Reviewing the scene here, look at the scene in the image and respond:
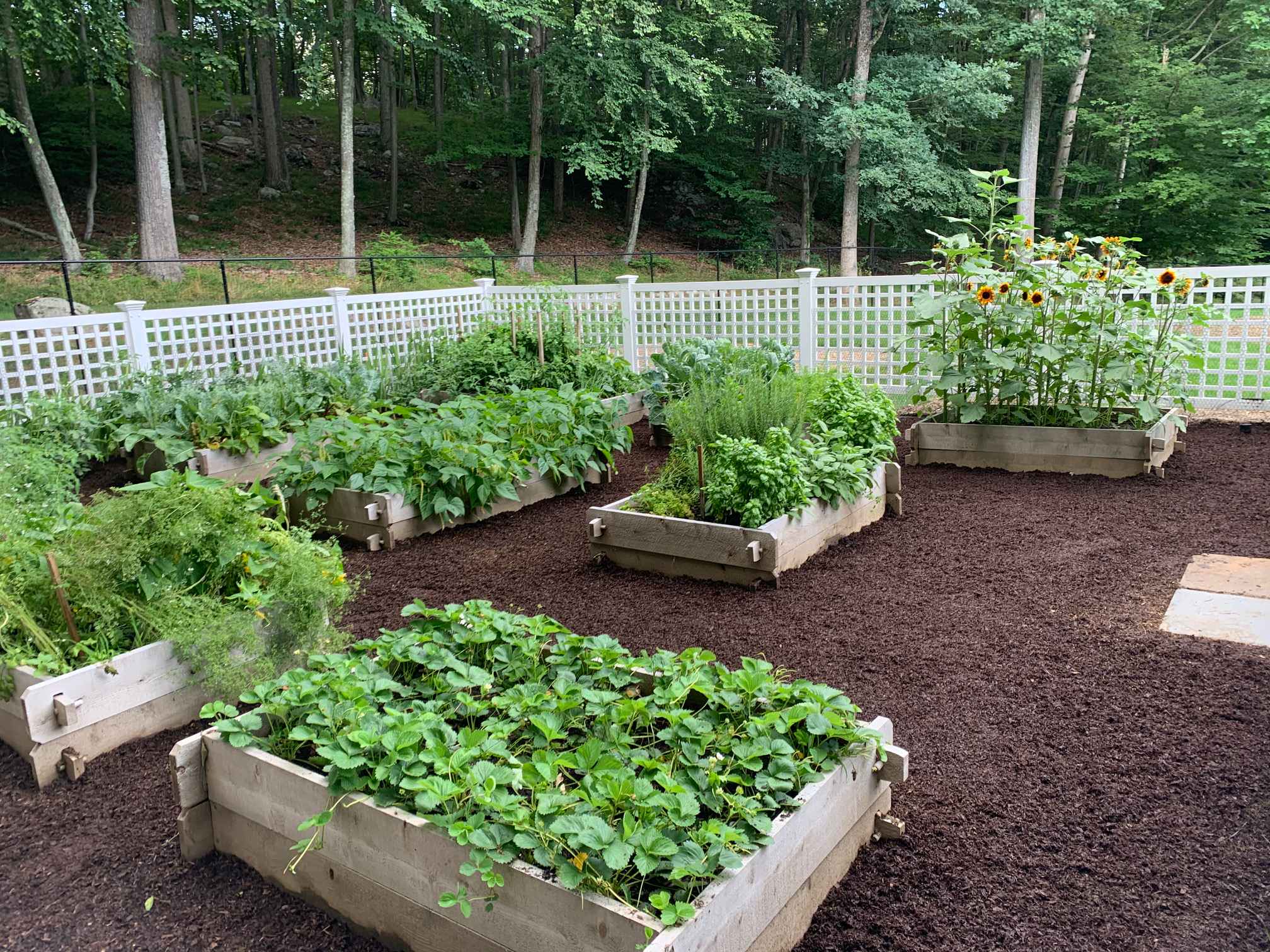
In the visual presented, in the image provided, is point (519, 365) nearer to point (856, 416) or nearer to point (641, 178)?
point (856, 416)

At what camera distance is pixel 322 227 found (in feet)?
64.2

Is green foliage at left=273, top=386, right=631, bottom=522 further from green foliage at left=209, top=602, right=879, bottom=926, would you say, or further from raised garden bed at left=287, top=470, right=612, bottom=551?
green foliage at left=209, top=602, right=879, bottom=926

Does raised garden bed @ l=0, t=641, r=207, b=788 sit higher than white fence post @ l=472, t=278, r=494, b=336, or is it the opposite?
white fence post @ l=472, t=278, r=494, b=336

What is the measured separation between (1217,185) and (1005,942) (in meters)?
20.4

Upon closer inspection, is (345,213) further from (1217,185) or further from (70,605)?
(1217,185)

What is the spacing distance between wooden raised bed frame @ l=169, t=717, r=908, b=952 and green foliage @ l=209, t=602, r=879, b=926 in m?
0.04

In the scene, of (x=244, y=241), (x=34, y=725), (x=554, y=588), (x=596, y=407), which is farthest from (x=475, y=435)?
(x=244, y=241)

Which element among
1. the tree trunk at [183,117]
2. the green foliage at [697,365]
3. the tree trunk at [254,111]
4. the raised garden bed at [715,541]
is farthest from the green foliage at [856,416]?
the tree trunk at [254,111]

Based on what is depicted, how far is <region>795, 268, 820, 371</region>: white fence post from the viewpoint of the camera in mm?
7527

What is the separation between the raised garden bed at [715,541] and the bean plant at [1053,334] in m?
1.80

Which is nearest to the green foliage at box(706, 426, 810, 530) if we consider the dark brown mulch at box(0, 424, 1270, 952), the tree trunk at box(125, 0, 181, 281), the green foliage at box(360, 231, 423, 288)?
the dark brown mulch at box(0, 424, 1270, 952)

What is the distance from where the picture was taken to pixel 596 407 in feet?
18.0

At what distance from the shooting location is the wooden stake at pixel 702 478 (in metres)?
4.05

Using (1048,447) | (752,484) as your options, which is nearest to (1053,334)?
(1048,447)
